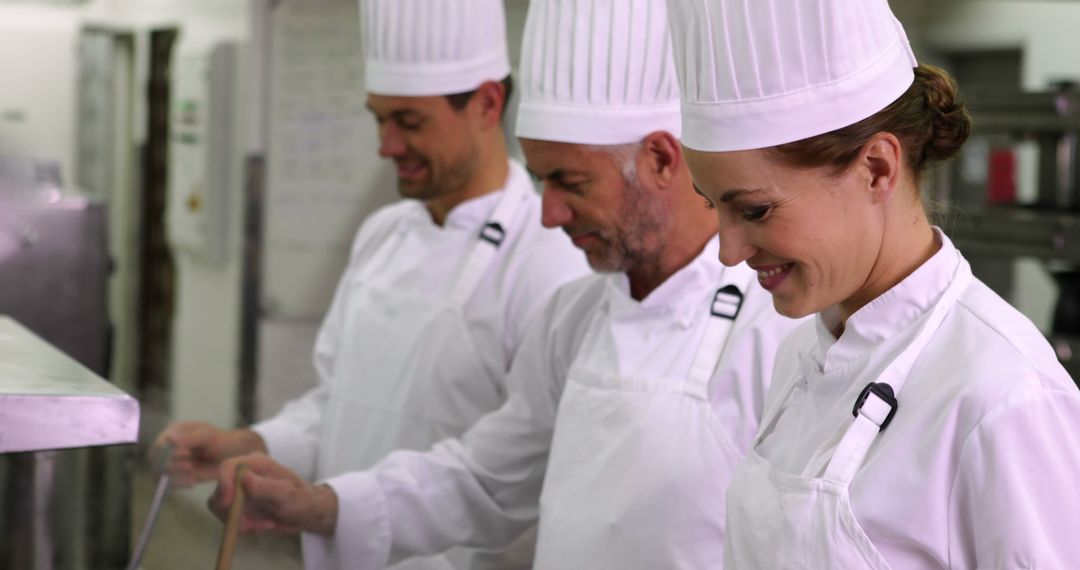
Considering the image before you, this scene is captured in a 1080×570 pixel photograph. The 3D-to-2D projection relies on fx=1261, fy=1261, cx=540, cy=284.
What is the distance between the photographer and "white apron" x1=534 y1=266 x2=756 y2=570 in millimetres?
1347

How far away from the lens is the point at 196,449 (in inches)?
67.5

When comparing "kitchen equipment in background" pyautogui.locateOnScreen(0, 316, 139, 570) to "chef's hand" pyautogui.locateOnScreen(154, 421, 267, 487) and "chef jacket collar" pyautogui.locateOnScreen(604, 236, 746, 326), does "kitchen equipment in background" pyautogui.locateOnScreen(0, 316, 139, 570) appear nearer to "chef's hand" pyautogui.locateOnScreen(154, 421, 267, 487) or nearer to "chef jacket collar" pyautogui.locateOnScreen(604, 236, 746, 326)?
"chef's hand" pyautogui.locateOnScreen(154, 421, 267, 487)

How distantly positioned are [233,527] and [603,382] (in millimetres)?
449

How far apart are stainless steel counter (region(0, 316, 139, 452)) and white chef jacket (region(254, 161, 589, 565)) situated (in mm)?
710

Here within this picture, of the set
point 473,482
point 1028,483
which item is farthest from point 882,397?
point 473,482

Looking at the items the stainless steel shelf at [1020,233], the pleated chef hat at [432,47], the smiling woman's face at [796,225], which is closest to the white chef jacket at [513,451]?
the smiling woman's face at [796,225]

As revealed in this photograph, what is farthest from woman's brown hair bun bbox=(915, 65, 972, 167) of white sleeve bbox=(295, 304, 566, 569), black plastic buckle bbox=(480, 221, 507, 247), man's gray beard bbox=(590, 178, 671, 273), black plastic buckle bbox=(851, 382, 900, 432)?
black plastic buckle bbox=(480, 221, 507, 247)

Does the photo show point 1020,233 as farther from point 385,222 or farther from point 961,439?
point 961,439

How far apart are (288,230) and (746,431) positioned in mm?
2805

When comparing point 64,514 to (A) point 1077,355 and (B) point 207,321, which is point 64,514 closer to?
(A) point 1077,355

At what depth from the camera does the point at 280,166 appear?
3902 mm

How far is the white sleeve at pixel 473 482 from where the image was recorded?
1.64 metres

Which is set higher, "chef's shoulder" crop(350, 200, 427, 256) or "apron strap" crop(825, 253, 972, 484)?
"apron strap" crop(825, 253, 972, 484)

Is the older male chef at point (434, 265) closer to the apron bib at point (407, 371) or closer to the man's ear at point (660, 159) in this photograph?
the apron bib at point (407, 371)
